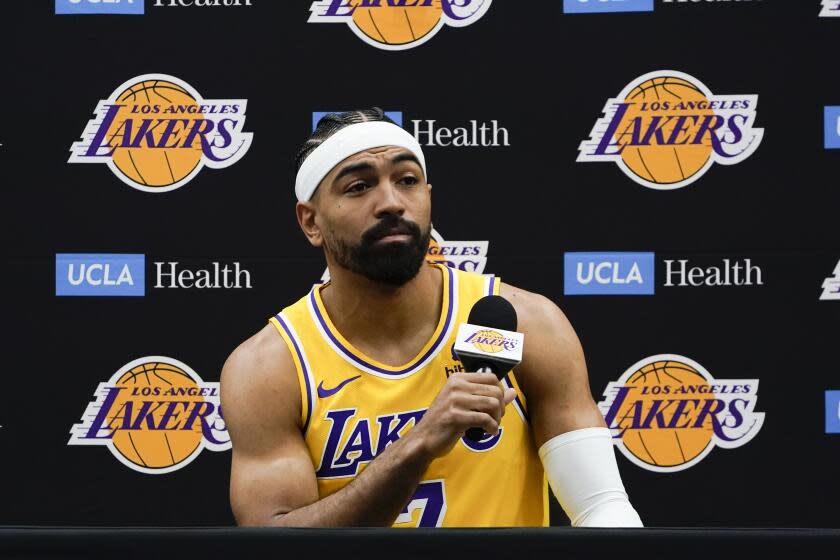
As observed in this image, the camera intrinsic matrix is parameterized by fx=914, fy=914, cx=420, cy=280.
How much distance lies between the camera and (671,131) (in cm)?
255

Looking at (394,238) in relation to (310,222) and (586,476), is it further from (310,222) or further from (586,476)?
(586,476)

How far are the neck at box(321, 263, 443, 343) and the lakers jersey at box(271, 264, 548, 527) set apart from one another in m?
0.05

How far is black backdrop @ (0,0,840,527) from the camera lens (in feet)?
8.27

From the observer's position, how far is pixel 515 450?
5.24 ft

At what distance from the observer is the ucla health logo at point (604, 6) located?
2.52m

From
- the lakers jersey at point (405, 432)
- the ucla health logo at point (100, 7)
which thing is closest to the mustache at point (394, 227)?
the lakers jersey at point (405, 432)

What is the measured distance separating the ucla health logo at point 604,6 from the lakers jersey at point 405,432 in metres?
1.31

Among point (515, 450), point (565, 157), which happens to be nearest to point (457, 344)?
point (515, 450)

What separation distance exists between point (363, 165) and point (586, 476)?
0.65m

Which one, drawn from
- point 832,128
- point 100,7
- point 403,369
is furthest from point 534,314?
point 100,7

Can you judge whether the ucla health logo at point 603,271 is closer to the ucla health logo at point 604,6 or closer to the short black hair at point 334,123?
the ucla health logo at point 604,6

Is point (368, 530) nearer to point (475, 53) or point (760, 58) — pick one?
point (475, 53)

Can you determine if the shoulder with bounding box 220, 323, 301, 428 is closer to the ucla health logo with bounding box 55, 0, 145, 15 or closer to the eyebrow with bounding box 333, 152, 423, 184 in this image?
the eyebrow with bounding box 333, 152, 423, 184

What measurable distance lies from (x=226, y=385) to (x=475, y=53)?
1328mm
